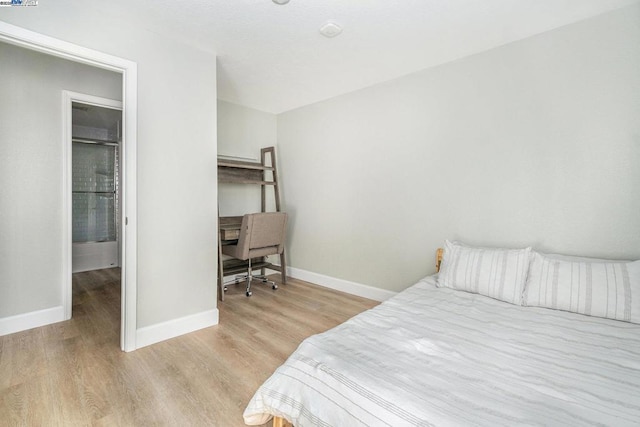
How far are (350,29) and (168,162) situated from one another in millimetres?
1758

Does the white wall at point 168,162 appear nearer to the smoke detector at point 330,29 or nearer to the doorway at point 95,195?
the smoke detector at point 330,29

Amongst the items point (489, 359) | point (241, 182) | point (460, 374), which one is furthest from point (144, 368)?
point (241, 182)

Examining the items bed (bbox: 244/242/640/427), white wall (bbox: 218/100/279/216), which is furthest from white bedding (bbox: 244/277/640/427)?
white wall (bbox: 218/100/279/216)

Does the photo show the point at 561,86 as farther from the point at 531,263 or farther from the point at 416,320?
the point at 416,320

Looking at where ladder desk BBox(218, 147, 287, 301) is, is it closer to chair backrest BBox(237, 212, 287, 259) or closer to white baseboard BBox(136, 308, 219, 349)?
chair backrest BBox(237, 212, 287, 259)

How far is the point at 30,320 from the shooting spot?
2.48 meters

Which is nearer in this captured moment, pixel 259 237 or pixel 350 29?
pixel 350 29

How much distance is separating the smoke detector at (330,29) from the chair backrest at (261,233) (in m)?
1.85

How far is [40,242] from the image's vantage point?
2568 millimetres

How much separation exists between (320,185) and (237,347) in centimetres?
222

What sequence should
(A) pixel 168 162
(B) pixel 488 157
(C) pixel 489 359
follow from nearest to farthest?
(C) pixel 489 359
(A) pixel 168 162
(B) pixel 488 157

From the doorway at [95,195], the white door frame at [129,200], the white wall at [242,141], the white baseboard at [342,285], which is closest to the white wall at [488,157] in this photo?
the white baseboard at [342,285]

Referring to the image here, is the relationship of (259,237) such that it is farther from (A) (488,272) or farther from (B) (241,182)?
(A) (488,272)

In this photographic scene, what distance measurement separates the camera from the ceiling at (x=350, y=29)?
189cm
